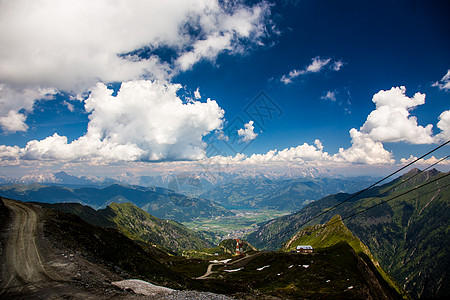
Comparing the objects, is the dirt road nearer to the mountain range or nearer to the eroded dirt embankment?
the eroded dirt embankment

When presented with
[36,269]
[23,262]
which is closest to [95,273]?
[36,269]

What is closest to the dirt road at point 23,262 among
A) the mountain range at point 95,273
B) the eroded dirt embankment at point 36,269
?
the eroded dirt embankment at point 36,269

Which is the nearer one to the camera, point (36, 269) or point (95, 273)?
point (36, 269)

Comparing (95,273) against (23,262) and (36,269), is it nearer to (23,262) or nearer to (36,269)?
(36,269)

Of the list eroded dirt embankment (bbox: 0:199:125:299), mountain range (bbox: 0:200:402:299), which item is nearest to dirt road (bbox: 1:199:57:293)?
eroded dirt embankment (bbox: 0:199:125:299)

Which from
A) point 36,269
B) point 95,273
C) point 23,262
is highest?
point 23,262

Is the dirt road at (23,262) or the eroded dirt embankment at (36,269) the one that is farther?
the dirt road at (23,262)

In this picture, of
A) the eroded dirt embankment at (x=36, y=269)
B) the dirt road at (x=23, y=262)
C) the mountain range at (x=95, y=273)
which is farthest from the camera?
the mountain range at (x=95, y=273)

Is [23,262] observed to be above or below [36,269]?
above

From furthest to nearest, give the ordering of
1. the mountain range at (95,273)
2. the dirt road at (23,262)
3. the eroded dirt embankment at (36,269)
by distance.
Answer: the mountain range at (95,273) < the dirt road at (23,262) < the eroded dirt embankment at (36,269)

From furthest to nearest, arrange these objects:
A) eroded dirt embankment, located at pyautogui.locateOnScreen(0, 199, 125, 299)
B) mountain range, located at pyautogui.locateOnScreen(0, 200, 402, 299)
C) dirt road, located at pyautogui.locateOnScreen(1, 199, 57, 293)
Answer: mountain range, located at pyautogui.locateOnScreen(0, 200, 402, 299) < dirt road, located at pyautogui.locateOnScreen(1, 199, 57, 293) < eroded dirt embankment, located at pyautogui.locateOnScreen(0, 199, 125, 299)

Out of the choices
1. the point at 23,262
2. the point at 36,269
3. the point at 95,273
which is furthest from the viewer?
the point at 95,273

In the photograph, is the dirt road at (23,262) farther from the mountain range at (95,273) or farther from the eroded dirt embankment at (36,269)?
the mountain range at (95,273)

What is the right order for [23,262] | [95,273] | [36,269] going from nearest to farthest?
1. [36,269]
2. [23,262]
3. [95,273]
